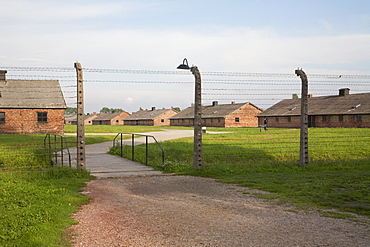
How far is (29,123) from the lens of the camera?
39312 millimetres

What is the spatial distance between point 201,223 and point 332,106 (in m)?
51.2

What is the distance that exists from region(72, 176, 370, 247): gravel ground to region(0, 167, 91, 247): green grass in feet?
1.07

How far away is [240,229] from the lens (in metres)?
5.80

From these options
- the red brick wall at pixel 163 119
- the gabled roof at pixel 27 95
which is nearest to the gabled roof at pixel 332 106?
the gabled roof at pixel 27 95

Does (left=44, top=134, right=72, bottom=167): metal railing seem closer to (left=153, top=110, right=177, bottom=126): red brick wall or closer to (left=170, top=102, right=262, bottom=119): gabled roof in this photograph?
(left=170, top=102, right=262, bottom=119): gabled roof

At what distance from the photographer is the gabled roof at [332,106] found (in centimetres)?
4953

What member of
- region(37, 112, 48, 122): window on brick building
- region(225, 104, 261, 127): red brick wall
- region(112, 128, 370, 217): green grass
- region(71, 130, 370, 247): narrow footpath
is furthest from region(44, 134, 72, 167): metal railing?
region(225, 104, 261, 127): red brick wall

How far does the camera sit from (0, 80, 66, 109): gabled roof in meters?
39.1

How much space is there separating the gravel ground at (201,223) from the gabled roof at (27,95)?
32530mm

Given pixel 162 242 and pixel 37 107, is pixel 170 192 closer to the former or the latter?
pixel 162 242

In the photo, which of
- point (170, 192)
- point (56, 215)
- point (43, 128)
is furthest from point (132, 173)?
point (43, 128)

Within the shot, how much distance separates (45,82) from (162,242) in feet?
136

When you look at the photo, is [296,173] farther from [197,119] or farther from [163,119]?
[163,119]

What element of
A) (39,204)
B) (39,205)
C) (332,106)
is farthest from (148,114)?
(39,205)
